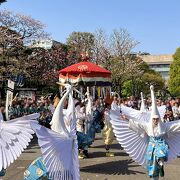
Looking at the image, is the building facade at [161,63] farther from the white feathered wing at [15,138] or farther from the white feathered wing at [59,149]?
the white feathered wing at [15,138]

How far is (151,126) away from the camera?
21.9ft

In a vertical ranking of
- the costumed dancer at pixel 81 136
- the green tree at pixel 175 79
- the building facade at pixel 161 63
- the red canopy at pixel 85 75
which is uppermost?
the building facade at pixel 161 63

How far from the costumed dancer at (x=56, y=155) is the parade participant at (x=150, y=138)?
113 centimetres

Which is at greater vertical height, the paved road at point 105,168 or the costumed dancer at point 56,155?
the costumed dancer at point 56,155

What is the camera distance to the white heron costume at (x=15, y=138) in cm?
538

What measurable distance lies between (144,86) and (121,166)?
4122cm

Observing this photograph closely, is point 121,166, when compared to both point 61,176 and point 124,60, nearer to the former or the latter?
point 61,176

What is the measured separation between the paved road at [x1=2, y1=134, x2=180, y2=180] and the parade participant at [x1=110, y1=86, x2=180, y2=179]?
1.23 metres

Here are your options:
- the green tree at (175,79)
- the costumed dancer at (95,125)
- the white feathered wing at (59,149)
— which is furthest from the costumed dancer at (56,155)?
the green tree at (175,79)

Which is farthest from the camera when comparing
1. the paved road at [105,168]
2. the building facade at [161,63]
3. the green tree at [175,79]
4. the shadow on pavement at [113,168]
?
the building facade at [161,63]

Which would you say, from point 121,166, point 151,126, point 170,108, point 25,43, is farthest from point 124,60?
point 151,126

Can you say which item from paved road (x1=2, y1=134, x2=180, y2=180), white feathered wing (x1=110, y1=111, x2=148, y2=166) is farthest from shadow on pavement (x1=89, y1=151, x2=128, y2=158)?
white feathered wing (x1=110, y1=111, x2=148, y2=166)

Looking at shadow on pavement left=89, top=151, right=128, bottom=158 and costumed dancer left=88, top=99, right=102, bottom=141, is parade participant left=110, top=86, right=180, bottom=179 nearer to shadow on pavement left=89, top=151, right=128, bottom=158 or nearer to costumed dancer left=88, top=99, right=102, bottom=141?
shadow on pavement left=89, top=151, right=128, bottom=158

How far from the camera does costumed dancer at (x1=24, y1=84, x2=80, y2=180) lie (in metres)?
5.40
